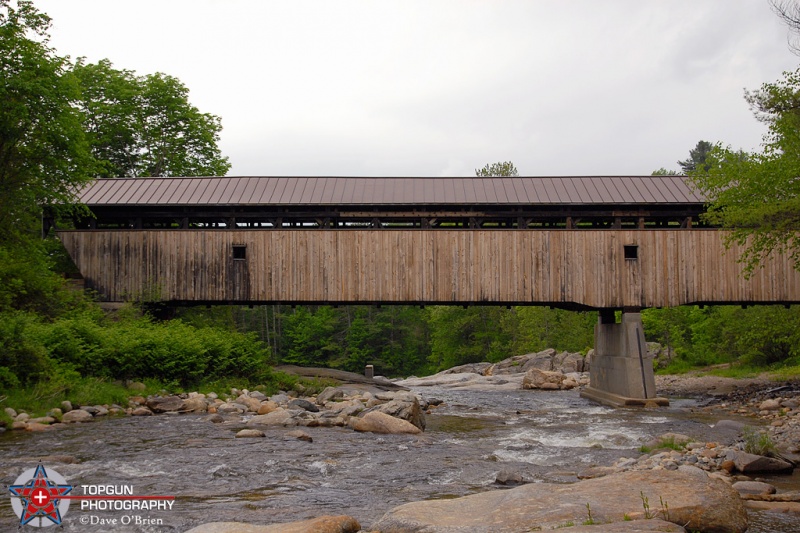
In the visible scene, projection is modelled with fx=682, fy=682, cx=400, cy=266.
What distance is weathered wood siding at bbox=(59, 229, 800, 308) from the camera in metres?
17.9

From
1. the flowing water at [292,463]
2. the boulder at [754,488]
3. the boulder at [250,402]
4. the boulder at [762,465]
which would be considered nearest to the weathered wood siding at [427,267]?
the boulder at [250,402]

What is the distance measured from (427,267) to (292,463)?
9.90 meters

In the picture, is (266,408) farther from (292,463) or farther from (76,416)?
(292,463)

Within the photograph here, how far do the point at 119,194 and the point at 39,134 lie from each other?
3.16 metres

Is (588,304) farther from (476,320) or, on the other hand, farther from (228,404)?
(476,320)

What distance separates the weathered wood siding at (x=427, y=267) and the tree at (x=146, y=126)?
1035 cm

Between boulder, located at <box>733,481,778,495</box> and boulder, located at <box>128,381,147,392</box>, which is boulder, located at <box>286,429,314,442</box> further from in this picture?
boulder, located at <box>733,481,778,495</box>

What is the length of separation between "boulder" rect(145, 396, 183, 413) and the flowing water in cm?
62

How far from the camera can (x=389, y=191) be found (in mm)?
18422

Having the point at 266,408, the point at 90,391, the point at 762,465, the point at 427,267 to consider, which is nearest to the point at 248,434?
the point at 266,408

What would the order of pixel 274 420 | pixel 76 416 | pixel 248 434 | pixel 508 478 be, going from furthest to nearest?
pixel 274 420
pixel 76 416
pixel 248 434
pixel 508 478

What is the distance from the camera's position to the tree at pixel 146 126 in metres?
27.1

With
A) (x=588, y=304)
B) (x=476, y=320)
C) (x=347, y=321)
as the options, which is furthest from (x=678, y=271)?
(x=347, y=321)

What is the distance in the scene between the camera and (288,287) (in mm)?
18188
